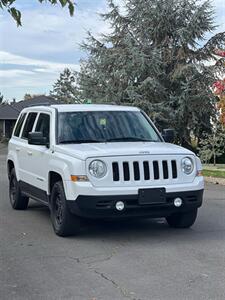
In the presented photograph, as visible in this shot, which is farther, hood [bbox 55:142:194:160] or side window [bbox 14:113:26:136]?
side window [bbox 14:113:26:136]

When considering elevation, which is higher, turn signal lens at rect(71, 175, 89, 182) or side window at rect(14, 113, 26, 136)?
side window at rect(14, 113, 26, 136)

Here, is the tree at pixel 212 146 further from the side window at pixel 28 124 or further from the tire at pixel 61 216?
the tire at pixel 61 216

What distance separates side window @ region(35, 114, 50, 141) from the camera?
8500 mm

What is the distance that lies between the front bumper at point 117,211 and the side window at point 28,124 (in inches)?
111

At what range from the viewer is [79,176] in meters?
6.97

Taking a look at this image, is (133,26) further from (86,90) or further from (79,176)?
(79,176)

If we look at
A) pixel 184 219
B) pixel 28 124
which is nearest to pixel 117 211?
pixel 184 219

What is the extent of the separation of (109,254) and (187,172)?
1708mm

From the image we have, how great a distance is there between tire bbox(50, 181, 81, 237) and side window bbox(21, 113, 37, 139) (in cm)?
219

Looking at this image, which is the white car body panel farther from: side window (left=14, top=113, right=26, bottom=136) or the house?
the house

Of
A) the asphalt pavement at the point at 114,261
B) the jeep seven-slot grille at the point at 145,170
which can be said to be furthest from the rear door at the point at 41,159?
the jeep seven-slot grille at the point at 145,170

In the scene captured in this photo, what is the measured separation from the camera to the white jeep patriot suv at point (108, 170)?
22.8 ft

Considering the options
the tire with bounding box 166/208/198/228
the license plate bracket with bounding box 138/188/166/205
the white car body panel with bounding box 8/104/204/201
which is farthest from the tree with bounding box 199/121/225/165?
the license plate bracket with bounding box 138/188/166/205

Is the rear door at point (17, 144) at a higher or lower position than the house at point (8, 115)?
higher
